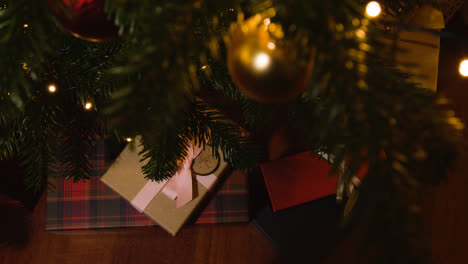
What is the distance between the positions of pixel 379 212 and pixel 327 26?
0.42 feet

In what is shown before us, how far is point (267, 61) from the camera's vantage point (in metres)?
0.23

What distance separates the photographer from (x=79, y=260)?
28.2 inches

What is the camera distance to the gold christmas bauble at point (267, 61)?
0.74ft

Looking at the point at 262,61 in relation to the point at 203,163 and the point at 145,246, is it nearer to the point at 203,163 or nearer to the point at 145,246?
the point at 203,163

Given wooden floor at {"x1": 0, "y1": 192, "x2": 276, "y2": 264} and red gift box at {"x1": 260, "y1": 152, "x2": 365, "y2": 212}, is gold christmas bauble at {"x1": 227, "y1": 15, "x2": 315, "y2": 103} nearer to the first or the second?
red gift box at {"x1": 260, "y1": 152, "x2": 365, "y2": 212}

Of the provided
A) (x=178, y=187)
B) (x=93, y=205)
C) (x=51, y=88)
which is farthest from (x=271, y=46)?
(x=93, y=205)

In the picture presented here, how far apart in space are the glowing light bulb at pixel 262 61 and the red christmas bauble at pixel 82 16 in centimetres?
13

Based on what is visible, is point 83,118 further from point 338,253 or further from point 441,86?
point 441,86

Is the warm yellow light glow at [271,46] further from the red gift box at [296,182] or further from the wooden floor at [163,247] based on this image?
the wooden floor at [163,247]

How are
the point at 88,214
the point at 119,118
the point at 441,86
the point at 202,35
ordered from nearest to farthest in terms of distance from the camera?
the point at 119,118 → the point at 202,35 → the point at 88,214 → the point at 441,86

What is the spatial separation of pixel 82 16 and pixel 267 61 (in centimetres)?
15

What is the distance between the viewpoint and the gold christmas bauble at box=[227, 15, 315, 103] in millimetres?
227

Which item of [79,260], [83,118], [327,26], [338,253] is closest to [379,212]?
[327,26]

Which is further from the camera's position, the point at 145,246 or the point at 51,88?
the point at 145,246
